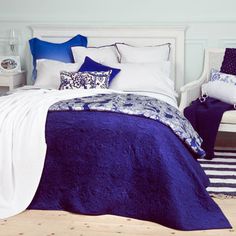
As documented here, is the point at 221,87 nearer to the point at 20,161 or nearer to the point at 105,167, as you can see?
the point at 105,167

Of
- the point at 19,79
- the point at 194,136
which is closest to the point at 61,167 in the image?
the point at 194,136

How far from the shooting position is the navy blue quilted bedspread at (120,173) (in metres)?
2.28

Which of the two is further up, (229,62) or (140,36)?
(140,36)

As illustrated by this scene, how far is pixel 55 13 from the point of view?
171 inches

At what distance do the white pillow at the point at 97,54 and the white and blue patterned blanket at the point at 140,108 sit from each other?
1.30 meters

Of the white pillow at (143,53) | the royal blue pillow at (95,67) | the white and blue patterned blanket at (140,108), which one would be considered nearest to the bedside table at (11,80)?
the royal blue pillow at (95,67)

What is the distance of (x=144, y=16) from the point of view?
4.22m

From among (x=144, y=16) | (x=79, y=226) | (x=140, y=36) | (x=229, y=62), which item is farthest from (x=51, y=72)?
(x=79, y=226)

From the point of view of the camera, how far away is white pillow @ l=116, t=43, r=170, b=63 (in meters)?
3.97

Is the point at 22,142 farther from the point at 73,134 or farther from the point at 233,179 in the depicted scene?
the point at 233,179

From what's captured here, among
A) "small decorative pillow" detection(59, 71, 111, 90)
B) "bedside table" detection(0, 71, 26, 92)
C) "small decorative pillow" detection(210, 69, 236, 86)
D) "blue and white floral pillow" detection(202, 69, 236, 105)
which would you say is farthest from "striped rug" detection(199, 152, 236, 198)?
"bedside table" detection(0, 71, 26, 92)

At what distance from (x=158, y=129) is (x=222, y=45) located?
2.09 m

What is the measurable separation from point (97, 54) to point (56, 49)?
17.0 inches

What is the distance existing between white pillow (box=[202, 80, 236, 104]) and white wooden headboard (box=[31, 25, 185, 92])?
50 cm
